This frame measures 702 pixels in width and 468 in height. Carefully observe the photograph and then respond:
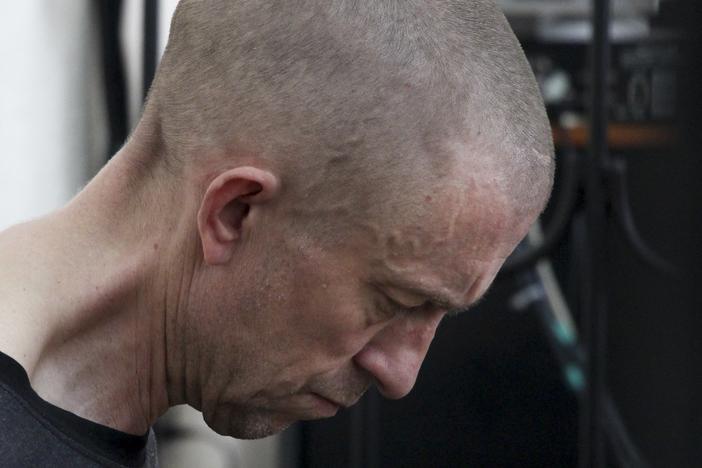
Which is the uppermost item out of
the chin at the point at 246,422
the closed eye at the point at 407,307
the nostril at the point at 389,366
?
the closed eye at the point at 407,307

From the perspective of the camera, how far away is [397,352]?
1.27 meters

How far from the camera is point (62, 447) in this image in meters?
1.10

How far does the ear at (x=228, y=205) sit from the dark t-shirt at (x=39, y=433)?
0.69 ft

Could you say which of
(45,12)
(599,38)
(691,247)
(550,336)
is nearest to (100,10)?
(45,12)

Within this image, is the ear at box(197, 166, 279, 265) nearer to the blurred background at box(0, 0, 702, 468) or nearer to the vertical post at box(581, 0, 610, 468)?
the vertical post at box(581, 0, 610, 468)

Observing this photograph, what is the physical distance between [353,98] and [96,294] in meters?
0.33

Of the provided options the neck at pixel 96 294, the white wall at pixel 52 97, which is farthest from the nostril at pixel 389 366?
the white wall at pixel 52 97

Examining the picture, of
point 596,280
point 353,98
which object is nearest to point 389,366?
point 353,98

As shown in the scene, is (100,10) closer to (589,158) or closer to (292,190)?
(589,158)

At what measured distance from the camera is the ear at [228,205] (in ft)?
3.70

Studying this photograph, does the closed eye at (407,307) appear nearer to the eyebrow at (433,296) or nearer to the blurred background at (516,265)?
the eyebrow at (433,296)

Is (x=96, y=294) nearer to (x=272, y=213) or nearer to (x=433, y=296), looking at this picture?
(x=272, y=213)

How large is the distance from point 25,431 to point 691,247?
3.38 ft

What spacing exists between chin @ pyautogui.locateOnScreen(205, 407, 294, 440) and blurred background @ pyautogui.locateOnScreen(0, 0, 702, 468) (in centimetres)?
123
